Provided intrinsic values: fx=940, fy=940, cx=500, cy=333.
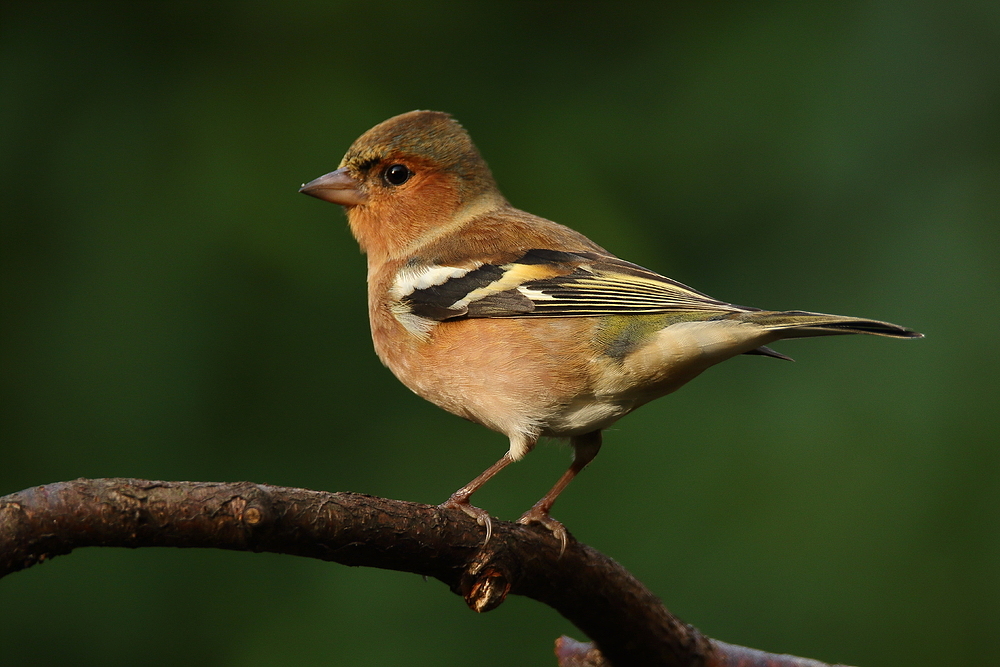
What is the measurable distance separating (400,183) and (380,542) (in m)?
1.84

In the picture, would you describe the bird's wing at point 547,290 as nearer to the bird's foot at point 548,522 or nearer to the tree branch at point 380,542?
the bird's foot at point 548,522

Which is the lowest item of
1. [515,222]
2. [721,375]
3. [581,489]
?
[581,489]

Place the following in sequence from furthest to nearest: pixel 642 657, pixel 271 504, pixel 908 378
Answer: pixel 908 378
pixel 642 657
pixel 271 504

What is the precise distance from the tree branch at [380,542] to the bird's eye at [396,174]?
1.52 meters

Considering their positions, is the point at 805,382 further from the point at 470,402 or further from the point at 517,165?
the point at 470,402

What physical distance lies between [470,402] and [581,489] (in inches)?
62.6

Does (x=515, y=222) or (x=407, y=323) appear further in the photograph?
(x=515, y=222)

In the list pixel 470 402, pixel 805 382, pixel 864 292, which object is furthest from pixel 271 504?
pixel 864 292

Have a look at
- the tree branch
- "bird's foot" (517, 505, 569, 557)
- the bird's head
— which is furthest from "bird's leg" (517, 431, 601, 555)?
the bird's head

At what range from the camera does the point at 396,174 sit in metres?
3.45

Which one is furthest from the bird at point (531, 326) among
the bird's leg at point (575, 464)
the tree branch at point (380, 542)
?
the tree branch at point (380, 542)

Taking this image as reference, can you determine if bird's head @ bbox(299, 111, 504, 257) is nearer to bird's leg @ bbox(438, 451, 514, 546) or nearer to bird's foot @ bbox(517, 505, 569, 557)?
bird's leg @ bbox(438, 451, 514, 546)

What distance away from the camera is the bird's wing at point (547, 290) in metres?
2.69

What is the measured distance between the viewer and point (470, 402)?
277cm
